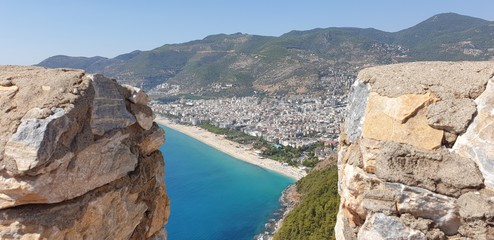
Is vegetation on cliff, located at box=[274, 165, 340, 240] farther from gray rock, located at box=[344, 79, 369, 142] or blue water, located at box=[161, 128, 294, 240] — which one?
gray rock, located at box=[344, 79, 369, 142]

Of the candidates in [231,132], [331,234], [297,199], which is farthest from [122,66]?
[331,234]

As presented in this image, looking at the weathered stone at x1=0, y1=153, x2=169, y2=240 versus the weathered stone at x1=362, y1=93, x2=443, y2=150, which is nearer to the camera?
the weathered stone at x1=362, y1=93, x2=443, y2=150

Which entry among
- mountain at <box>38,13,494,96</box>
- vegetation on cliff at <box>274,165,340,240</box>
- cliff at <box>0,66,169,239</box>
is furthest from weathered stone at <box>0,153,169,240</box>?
mountain at <box>38,13,494,96</box>

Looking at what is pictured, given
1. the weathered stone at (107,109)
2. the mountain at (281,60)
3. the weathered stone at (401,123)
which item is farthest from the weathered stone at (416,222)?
the mountain at (281,60)


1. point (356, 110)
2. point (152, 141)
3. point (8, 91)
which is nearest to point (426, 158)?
point (356, 110)

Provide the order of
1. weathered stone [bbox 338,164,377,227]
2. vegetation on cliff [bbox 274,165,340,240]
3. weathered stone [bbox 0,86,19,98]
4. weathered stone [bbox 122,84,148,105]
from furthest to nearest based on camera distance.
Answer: vegetation on cliff [bbox 274,165,340,240]
weathered stone [bbox 122,84,148,105]
weathered stone [bbox 0,86,19,98]
weathered stone [bbox 338,164,377,227]

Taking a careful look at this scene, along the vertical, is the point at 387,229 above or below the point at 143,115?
below

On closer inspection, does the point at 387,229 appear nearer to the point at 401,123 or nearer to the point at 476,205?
the point at 476,205

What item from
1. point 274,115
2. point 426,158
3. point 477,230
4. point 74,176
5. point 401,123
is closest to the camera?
point 477,230
